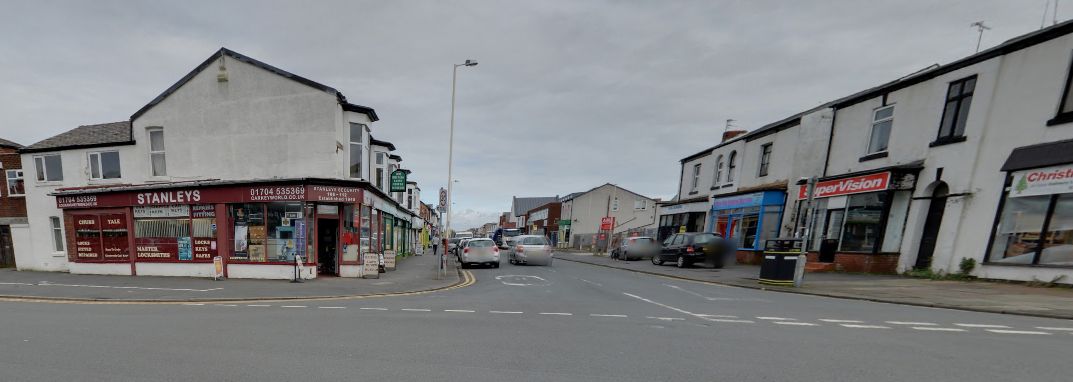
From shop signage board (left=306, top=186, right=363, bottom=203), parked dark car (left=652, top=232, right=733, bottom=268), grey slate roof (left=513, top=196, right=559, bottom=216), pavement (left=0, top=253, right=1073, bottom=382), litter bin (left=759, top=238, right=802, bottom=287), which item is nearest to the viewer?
pavement (left=0, top=253, right=1073, bottom=382)

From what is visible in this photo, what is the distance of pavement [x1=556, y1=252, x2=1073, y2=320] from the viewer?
26.8ft

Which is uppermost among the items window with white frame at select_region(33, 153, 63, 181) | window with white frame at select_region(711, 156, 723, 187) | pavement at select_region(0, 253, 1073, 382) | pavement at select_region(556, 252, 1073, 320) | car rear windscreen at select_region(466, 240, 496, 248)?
window with white frame at select_region(711, 156, 723, 187)

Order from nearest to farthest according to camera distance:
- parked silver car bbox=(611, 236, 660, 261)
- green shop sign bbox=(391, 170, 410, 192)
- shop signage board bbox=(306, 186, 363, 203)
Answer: shop signage board bbox=(306, 186, 363, 203)
green shop sign bbox=(391, 170, 410, 192)
parked silver car bbox=(611, 236, 660, 261)

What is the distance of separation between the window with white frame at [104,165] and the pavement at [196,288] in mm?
3937

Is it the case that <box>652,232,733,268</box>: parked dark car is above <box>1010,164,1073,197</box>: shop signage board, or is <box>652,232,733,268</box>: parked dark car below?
below

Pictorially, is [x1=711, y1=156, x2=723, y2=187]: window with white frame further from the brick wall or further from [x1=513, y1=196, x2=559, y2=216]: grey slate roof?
[x1=513, y1=196, x2=559, y2=216]: grey slate roof

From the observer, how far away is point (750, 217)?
21.6 metres

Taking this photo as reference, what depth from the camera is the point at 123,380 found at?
13.6 ft

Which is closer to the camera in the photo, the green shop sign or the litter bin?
the litter bin

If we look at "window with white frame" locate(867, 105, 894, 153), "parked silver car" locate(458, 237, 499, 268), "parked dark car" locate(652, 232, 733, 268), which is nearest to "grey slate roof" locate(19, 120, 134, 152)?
"parked silver car" locate(458, 237, 499, 268)

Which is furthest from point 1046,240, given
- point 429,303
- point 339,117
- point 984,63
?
point 339,117

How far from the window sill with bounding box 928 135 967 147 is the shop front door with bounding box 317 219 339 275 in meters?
20.3

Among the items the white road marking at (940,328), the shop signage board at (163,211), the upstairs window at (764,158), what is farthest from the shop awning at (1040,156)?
the shop signage board at (163,211)

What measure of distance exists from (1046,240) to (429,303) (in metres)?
15.7
